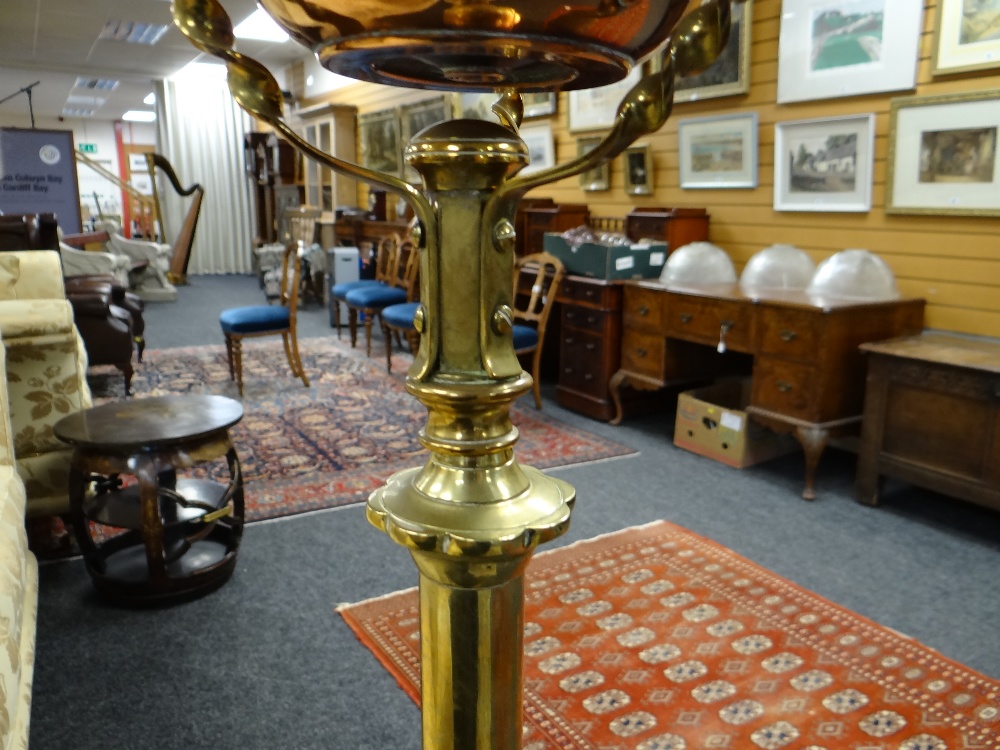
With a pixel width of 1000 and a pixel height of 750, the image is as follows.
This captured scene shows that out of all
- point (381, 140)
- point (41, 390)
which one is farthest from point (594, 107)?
point (381, 140)

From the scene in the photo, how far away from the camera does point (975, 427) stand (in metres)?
2.79

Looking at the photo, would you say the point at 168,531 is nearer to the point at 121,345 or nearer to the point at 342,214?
the point at 121,345

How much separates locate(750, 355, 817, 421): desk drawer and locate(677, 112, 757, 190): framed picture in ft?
3.90

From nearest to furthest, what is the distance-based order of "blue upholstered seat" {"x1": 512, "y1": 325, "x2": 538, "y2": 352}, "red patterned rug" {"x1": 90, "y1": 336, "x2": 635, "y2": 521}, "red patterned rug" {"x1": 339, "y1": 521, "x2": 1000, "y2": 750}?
1. "red patterned rug" {"x1": 339, "y1": 521, "x2": 1000, "y2": 750}
2. "red patterned rug" {"x1": 90, "y1": 336, "x2": 635, "y2": 521}
3. "blue upholstered seat" {"x1": 512, "y1": 325, "x2": 538, "y2": 352}

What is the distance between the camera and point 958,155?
318 cm

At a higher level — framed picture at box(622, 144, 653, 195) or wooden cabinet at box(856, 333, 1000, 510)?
framed picture at box(622, 144, 653, 195)

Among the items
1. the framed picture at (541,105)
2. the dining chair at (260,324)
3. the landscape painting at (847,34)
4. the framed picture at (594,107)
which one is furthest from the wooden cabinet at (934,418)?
the dining chair at (260,324)

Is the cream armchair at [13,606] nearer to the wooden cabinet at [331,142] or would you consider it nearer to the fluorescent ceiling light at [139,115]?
the wooden cabinet at [331,142]

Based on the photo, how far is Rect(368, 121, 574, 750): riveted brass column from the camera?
0.46 meters

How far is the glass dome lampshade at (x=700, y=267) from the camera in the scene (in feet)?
13.4

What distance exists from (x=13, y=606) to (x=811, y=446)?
2843mm

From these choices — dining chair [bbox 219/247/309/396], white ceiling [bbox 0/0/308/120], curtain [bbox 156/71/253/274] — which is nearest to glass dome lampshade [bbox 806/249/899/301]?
dining chair [bbox 219/247/309/396]

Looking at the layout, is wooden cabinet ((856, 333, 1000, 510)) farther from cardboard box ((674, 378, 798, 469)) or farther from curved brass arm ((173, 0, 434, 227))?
curved brass arm ((173, 0, 434, 227))

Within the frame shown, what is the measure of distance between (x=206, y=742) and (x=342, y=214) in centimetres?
751
